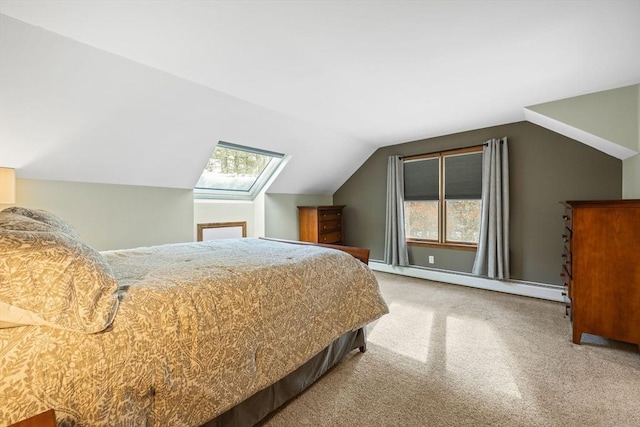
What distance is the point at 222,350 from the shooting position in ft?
3.99

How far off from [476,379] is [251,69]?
2.71m

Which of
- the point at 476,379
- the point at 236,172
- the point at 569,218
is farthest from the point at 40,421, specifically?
the point at 236,172

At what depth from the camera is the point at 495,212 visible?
3.55m

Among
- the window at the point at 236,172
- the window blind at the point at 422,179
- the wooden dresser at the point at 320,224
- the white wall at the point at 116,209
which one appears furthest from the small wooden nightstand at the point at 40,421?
the window blind at the point at 422,179

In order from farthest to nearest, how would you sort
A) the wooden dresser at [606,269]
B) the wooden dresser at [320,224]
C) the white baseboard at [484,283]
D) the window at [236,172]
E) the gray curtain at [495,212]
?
1. the wooden dresser at [320,224]
2. the window at [236,172]
3. the gray curtain at [495,212]
4. the white baseboard at [484,283]
5. the wooden dresser at [606,269]

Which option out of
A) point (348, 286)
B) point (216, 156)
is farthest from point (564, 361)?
point (216, 156)

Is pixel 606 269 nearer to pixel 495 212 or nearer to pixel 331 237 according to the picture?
pixel 495 212

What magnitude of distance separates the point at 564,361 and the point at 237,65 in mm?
3229

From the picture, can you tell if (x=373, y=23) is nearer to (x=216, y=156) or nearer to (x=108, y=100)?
(x=108, y=100)

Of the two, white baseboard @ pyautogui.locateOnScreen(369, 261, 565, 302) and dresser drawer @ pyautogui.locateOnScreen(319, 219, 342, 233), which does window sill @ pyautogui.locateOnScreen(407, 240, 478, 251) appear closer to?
white baseboard @ pyautogui.locateOnScreen(369, 261, 565, 302)

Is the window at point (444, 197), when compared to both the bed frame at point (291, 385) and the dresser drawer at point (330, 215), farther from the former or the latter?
the bed frame at point (291, 385)

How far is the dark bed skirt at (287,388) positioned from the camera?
4.37 ft

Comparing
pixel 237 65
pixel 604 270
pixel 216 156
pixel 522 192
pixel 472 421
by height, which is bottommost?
pixel 472 421

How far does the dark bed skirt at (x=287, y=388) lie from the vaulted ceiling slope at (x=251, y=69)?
2.03 meters
